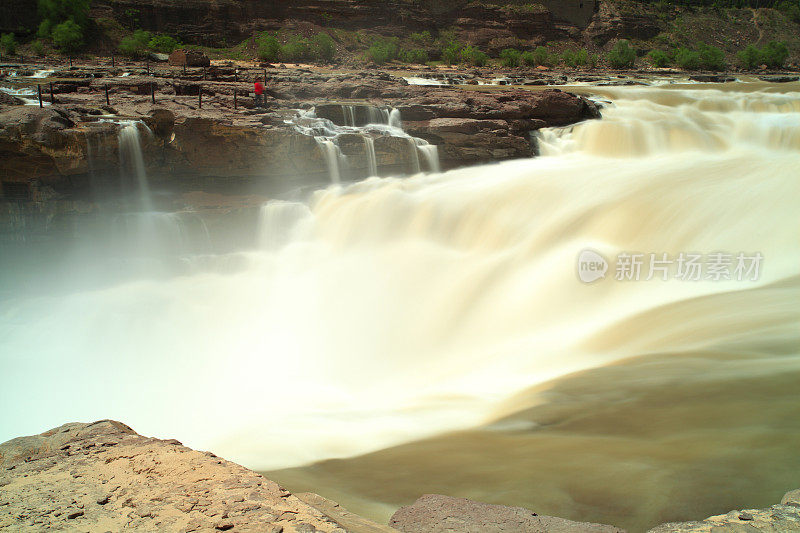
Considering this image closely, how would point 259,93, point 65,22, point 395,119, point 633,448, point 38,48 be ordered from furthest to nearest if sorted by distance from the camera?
point 65,22 → point 38,48 → point 259,93 → point 395,119 → point 633,448

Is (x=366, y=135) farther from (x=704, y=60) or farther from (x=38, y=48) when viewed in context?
(x=704, y=60)

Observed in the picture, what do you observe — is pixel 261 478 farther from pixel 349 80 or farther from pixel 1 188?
pixel 349 80

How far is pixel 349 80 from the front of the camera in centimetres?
1880

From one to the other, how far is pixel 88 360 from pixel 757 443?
8469mm

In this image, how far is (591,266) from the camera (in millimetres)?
8695

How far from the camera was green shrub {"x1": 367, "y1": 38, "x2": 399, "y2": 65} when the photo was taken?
38438mm

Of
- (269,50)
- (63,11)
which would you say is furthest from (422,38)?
(63,11)

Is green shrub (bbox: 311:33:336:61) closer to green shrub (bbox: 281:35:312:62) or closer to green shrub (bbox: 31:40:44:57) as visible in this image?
green shrub (bbox: 281:35:312:62)

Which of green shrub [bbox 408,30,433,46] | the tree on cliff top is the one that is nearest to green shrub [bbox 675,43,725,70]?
green shrub [bbox 408,30,433,46]

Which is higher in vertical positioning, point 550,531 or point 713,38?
point 713,38

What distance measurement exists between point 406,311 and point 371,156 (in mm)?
4928

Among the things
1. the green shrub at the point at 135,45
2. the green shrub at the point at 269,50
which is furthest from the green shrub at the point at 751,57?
the green shrub at the point at 135,45

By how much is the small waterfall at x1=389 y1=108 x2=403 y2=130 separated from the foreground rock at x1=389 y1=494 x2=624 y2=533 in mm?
11938

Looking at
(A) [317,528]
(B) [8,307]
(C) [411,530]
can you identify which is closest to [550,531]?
(C) [411,530]
